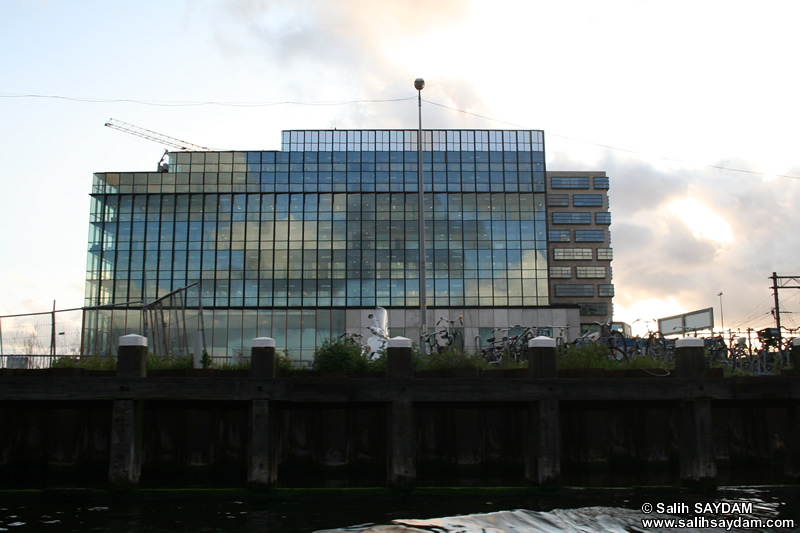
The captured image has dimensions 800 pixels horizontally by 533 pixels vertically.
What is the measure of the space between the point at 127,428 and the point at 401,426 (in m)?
5.80

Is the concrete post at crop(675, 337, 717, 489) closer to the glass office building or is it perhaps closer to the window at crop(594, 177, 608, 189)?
the glass office building

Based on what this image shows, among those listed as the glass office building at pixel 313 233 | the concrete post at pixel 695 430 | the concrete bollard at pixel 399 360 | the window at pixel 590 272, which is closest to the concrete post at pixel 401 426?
the concrete bollard at pixel 399 360

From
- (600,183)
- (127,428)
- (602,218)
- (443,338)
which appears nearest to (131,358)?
(127,428)

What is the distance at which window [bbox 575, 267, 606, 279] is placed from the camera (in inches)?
4390

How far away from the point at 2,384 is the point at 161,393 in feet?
11.3

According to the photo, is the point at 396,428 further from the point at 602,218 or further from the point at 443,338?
the point at 602,218

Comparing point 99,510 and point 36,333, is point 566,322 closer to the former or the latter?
point 36,333

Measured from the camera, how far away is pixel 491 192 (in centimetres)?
7450

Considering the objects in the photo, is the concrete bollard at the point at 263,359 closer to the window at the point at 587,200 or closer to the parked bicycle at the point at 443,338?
the parked bicycle at the point at 443,338

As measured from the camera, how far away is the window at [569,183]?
374ft

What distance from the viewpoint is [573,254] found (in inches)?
4434

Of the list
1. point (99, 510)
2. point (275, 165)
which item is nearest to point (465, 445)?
point (99, 510)

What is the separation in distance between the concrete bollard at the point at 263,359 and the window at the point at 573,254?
101097mm

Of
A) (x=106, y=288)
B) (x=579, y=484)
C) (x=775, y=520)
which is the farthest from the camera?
(x=106, y=288)
